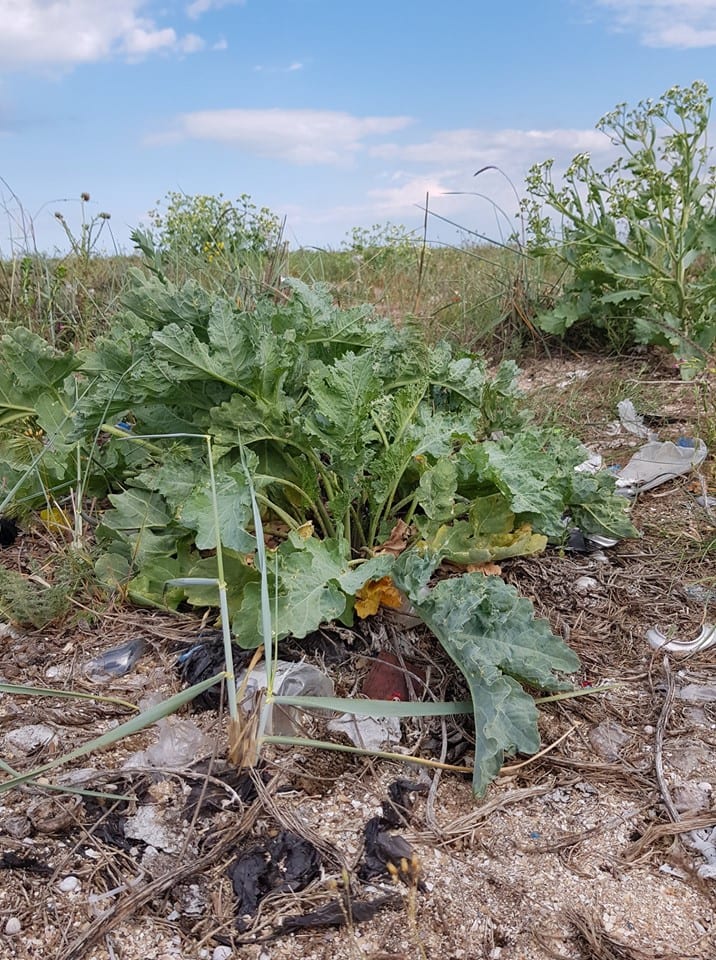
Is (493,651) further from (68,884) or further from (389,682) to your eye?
(68,884)

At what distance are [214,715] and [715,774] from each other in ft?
3.79

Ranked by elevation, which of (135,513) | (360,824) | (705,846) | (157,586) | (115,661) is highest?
(135,513)

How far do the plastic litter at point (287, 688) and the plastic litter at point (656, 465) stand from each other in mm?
1594

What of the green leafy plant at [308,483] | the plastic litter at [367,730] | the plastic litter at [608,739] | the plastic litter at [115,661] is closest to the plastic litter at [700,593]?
the green leafy plant at [308,483]

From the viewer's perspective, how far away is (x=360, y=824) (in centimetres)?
152

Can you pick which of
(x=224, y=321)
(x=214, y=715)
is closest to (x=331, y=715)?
(x=214, y=715)

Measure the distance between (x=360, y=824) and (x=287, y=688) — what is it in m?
0.36

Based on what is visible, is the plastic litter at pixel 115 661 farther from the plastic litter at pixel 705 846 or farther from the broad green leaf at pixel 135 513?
the plastic litter at pixel 705 846

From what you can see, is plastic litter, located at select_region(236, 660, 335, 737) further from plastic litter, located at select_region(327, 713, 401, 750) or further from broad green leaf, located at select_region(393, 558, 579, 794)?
broad green leaf, located at select_region(393, 558, 579, 794)

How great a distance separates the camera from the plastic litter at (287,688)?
5.67ft

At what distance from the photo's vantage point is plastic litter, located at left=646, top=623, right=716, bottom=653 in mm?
2104

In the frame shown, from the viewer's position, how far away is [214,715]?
1788 millimetres

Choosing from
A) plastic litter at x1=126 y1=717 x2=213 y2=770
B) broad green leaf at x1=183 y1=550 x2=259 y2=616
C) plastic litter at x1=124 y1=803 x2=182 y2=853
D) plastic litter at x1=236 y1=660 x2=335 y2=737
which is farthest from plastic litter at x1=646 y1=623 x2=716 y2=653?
plastic litter at x1=124 y1=803 x2=182 y2=853

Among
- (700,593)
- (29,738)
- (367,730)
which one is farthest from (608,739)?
(29,738)
